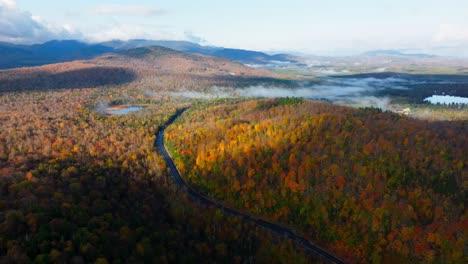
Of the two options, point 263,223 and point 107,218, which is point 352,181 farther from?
point 107,218

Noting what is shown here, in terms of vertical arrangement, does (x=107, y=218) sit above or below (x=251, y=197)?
above

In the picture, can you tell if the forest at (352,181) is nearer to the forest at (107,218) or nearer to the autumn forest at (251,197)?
the autumn forest at (251,197)

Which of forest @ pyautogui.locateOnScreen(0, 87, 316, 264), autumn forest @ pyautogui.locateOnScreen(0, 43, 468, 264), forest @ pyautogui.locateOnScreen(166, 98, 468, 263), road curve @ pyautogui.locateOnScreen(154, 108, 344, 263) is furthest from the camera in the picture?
road curve @ pyautogui.locateOnScreen(154, 108, 344, 263)

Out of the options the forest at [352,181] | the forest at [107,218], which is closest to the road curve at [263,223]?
the forest at [352,181]

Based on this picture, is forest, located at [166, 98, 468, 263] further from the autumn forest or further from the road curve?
the road curve

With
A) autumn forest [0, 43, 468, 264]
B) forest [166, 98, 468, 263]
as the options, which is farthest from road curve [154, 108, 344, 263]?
forest [166, 98, 468, 263]

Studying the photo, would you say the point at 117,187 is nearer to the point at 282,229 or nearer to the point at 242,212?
the point at 242,212

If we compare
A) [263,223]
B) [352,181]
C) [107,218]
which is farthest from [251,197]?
[107,218]

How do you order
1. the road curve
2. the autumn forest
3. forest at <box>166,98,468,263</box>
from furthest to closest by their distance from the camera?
the road curve → forest at <box>166,98,468,263</box> → the autumn forest
